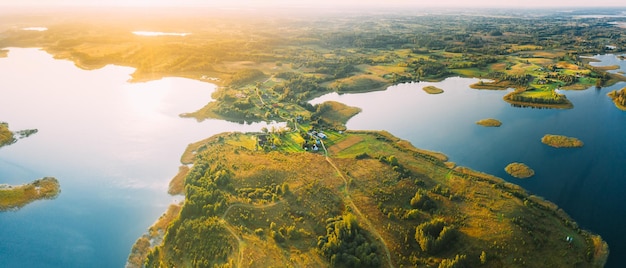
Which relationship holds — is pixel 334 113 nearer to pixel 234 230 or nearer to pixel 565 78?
pixel 234 230

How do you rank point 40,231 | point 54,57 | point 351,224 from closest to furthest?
point 351,224 → point 40,231 → point 54,57

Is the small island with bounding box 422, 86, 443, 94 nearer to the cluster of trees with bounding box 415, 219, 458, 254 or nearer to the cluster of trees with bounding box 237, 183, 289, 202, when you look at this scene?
the cluster of trees with bounding box 415, 219, 458, 254

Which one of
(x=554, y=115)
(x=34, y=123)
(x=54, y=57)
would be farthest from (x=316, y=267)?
(x=54, y=57)

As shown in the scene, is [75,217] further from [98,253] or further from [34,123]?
[34,123]

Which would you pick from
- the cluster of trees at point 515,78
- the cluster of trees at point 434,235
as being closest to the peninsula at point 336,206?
the cluster of trees at point 434,235

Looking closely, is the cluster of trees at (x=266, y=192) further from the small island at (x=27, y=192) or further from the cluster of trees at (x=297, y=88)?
the cluster of trees at (x=297, y=88)
